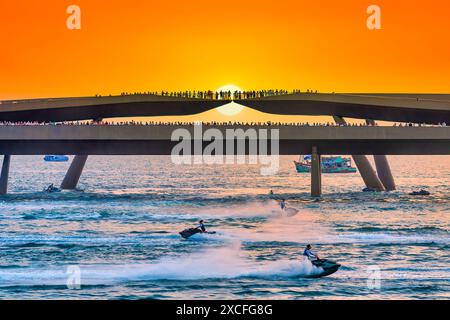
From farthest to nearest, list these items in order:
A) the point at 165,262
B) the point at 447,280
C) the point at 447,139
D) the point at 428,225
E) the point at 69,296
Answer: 1. the point at 447,139
2. the point at 428,225
3. the point at 165,262
4. the point at 447,280
5. the point at 69,296

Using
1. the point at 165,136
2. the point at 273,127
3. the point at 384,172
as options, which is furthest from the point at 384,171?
the point at 165,136

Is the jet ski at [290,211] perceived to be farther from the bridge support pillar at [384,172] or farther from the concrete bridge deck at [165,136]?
the bridge support pillar at [384,172]

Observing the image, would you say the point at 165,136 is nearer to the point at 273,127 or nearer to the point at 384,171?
the point at 273,127

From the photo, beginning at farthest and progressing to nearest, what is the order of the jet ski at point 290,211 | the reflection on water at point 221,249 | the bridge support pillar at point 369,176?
1. the bridge support pillar at point 369,176
2. the jet ski at point 290,211
3. the reflection on water at point 221,249

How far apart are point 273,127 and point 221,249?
48700 millimetres

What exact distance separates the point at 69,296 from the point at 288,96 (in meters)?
85.9

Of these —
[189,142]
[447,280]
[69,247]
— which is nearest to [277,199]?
[189,142]

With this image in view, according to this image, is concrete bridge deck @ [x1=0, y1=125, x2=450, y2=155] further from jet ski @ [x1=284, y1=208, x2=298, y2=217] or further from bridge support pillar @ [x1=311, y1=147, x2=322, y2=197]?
jet ski @ [x1=284, y1=208, x2=298, y2=217]

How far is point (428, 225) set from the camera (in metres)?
81.1

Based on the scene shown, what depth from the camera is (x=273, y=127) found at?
4385 inches

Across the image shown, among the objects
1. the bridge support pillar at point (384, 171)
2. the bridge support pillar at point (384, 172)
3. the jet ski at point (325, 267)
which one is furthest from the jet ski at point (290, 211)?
the bridge support pillar at point (384, 171)

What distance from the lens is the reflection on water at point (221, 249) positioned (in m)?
48.3

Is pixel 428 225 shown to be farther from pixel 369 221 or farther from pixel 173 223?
pixel 173 223

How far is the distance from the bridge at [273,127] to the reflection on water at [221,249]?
7.96 metres
